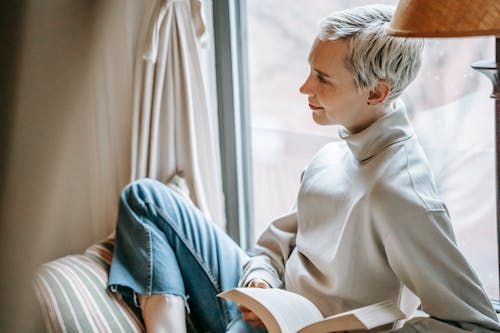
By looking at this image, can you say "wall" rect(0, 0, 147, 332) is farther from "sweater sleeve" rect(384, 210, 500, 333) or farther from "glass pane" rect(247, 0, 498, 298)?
"glass pane" rect(247, 0, 498, 298)

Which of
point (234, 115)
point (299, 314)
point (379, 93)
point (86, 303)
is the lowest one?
point (86, 303)

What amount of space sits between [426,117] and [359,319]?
850 mm

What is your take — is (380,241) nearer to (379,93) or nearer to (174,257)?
(379,93)

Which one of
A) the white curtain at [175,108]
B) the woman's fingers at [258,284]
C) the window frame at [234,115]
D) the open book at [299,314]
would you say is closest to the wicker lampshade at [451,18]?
the open book at [299,314]

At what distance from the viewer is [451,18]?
772 millimetres

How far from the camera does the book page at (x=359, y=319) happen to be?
1.00 m

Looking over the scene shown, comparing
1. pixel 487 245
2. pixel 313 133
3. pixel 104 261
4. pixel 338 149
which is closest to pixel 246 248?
pixel 313 133

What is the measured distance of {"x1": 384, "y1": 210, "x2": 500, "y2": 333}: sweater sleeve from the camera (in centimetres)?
105

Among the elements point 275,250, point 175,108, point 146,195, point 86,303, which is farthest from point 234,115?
point 86,303

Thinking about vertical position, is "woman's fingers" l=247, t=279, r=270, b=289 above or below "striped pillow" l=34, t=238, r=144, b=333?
above

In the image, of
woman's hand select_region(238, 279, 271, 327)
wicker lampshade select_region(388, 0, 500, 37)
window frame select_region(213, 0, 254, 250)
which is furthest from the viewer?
window frame select_region(213, 0, 254, 250)

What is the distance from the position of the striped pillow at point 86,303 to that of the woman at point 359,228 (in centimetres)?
5

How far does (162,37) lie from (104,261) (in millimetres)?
596

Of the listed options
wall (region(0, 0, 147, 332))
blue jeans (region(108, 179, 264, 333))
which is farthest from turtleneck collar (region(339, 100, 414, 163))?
wall (region(0, 0, 147, 332))
